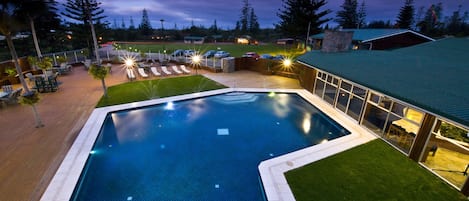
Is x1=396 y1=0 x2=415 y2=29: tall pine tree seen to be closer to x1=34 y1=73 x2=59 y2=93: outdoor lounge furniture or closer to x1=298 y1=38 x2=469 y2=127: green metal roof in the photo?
x1=298 y1=38 x2=469 y2=127: green metal roof

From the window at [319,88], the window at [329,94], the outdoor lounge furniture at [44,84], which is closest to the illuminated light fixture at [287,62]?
the window at [319,88]

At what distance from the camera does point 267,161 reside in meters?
6.34

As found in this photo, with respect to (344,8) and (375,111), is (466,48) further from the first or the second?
(344,8)

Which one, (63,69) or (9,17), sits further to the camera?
(63,69)

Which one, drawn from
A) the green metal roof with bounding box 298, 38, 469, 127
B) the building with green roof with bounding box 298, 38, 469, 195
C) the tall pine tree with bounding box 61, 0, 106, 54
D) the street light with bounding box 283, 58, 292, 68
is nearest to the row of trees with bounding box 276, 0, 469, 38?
the street light with bounding box 283, 58, 292, 68

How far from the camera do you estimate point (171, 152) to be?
7.30 metres

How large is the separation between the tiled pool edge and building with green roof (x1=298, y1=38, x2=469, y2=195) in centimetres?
65

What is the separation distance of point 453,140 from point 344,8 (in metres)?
53.3

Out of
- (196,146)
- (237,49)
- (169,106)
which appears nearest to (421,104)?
(196,146)

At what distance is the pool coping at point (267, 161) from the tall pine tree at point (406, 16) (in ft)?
154

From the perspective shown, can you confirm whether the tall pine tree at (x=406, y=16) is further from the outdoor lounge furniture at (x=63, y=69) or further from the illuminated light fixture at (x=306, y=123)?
the outdoor lounge furniture at (x=63, y=69)

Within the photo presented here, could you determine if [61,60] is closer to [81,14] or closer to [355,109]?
[81,14]

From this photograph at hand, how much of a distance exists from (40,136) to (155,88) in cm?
671

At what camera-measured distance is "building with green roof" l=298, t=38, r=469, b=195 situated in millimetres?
5551
